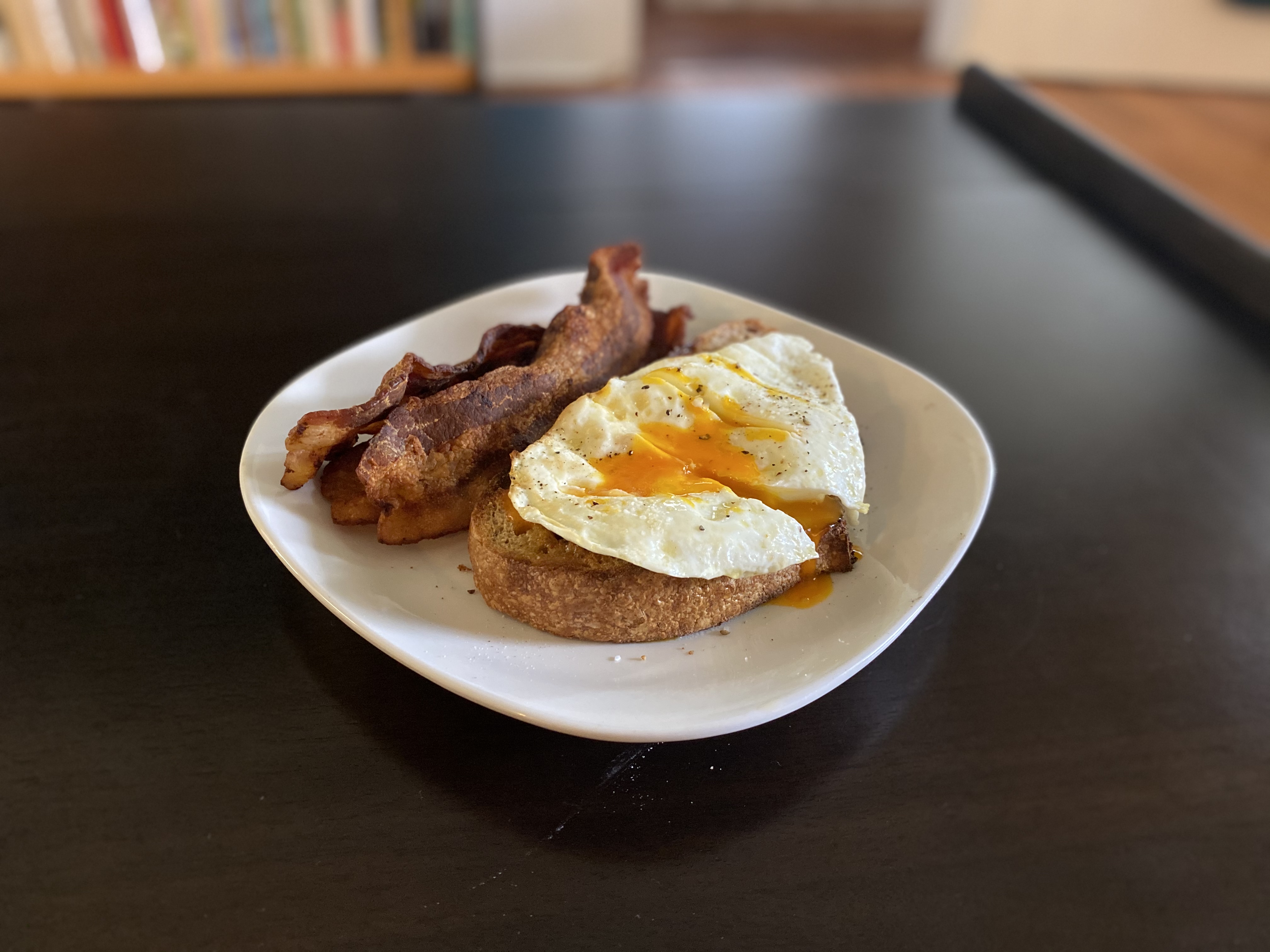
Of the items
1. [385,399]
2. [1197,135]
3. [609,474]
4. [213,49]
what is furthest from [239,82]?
[1197,135]

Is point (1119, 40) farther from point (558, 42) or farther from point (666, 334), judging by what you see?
point (666, 334)

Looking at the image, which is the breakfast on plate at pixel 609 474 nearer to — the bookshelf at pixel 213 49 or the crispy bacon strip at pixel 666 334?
the crispy bacon strip at pixel 666 334

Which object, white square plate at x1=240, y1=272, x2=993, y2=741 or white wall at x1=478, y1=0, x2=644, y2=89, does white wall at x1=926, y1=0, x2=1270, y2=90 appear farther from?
white square plate at x1=240, y1=272, x2=993, y2=741

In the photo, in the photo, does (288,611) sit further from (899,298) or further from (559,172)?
(559,172)

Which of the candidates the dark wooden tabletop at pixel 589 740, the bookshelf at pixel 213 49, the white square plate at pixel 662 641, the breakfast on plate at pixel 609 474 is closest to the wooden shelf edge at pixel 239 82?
the bookshelf at pixel 213 49

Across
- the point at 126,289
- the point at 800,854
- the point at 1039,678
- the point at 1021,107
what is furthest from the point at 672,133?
the point at 800,854

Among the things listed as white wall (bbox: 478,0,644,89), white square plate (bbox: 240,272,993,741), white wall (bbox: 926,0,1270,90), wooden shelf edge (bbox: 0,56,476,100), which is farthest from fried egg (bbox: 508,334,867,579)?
white wall (bbox: 926,0,1270,90)
